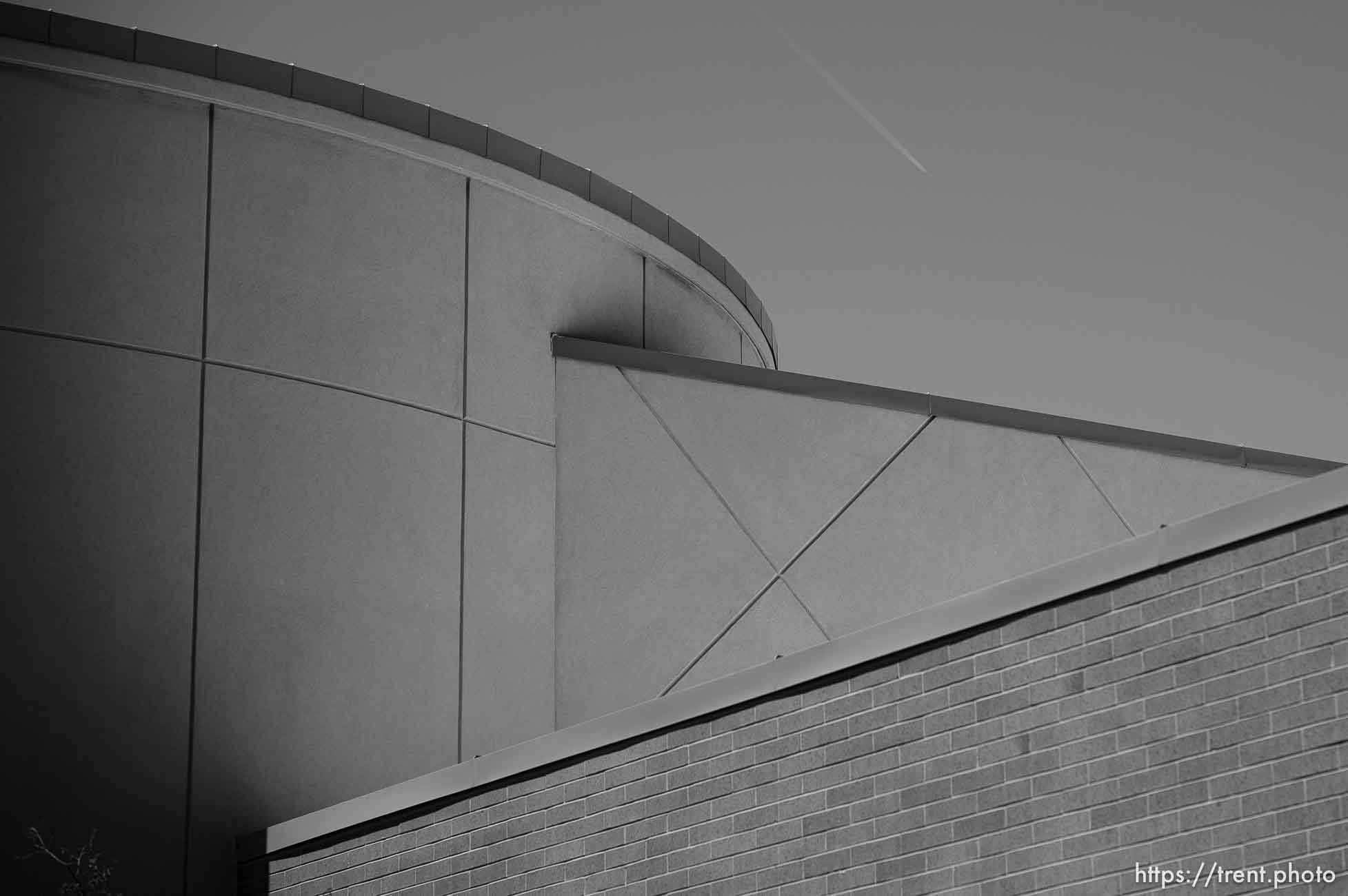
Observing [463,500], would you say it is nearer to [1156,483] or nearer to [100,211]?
[100,211]

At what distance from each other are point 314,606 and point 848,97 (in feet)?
35.4

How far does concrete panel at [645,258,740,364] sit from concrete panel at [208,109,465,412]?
95.1 inches

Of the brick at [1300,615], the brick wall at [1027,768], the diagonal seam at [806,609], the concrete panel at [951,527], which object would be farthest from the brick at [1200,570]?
the diagonal seam at [806,609]

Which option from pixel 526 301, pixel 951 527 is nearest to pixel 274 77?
pixel 526 301

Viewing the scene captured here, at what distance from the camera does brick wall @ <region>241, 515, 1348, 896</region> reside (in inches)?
270

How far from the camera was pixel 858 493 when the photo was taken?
47.6 feet

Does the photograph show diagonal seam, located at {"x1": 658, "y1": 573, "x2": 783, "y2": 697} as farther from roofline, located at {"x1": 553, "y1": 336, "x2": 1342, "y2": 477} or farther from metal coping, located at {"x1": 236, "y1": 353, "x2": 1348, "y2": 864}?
metal coping, located at {"x1": 236, "y1": 353, "x2": 1348, "y2": 864}

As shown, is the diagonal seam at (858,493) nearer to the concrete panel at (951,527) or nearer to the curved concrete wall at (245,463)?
the concrete panel at (951,527)

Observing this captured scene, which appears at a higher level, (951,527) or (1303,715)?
(951,527)

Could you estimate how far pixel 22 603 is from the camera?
12.4m

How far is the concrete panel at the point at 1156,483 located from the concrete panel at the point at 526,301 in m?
4.48

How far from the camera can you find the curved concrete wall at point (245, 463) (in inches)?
493

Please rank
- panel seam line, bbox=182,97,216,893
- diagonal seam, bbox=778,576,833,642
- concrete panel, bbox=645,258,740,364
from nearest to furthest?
panel seam line, bbox=182,97,216,893 → diagonal seam, bbox=778,576,833,642 → concrete panel, bbox=645,258,740,364

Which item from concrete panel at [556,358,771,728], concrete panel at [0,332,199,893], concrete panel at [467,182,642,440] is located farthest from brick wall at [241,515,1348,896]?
concrete panel at [467,182,642,440]
